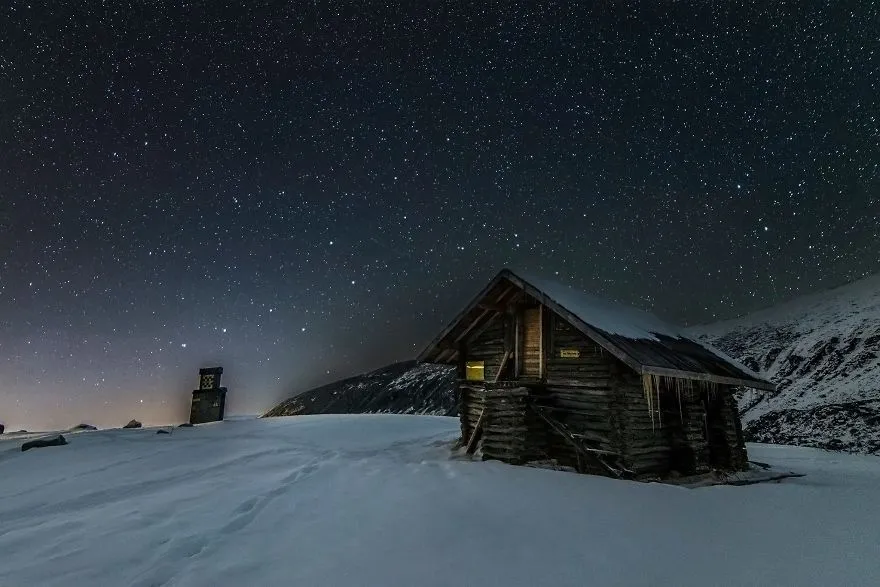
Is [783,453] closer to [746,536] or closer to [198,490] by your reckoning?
[746,536]

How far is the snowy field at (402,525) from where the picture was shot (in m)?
4.42

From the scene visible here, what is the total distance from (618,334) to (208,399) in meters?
19.5

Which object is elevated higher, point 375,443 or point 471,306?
point 471,306

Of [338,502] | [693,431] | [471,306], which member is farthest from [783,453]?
[338,502]

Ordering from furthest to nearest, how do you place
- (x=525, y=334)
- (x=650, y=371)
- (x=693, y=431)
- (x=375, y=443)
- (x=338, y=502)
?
(x=375, y=443) → (x=525, y=334) → (x=693, y=431) → (x=650, y=371) → (x=338, y=502)

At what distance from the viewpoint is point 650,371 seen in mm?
10055

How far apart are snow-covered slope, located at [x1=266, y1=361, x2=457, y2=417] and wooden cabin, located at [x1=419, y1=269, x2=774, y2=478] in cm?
4730

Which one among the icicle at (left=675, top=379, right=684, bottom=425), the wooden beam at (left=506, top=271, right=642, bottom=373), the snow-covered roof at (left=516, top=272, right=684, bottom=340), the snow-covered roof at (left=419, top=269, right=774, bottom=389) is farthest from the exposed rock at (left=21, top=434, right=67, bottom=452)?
the icicle at (left=675, top=379, right=684, bottom=425)

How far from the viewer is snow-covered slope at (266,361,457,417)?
69000 mm

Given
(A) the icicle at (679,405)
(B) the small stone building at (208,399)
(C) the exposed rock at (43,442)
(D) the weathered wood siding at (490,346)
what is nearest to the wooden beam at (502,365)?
(D) the weathered wood siding at (490,346)

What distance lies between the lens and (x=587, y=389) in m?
12.1

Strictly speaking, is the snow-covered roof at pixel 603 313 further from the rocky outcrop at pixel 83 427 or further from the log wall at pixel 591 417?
the rocky outcrop at pixel 83 427

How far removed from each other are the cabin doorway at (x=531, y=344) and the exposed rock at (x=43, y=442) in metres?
14.1

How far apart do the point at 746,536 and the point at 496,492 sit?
4.00 m
